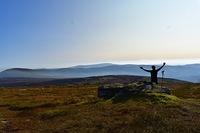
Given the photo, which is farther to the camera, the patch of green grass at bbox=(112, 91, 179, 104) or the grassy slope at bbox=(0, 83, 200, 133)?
the patch of green grass at bbox=(112, 91, 179, 104)

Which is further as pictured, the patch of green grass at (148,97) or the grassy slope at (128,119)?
the patch of green grass at (148,97)

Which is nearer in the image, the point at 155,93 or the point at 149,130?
the point at 149,130

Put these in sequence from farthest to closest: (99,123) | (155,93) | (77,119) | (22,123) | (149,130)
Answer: (155,93) → (22,123) → (77,119) → (99,123) → (149,130)

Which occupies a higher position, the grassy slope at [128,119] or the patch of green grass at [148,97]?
the patch of green grass at [148,97]

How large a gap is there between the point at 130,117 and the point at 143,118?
52.2 inches

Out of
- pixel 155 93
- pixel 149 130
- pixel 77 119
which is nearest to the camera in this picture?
pixel 149 130

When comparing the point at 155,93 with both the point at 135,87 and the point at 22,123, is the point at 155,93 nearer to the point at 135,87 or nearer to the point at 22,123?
the point at 135,87

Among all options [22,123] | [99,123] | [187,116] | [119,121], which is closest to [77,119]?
[99,123]

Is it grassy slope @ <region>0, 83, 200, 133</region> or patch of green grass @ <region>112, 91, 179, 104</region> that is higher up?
patch of green grass @ <region>112, 91, 179, 104</region>

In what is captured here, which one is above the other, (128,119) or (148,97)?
(148,97)

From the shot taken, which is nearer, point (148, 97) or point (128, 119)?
point (128, 119)

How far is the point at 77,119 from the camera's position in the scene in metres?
24.1

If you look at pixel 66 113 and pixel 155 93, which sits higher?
pixel 155 93

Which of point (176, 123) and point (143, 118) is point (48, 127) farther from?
point (176, 123)
